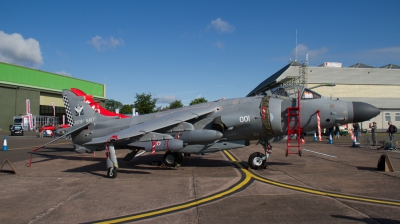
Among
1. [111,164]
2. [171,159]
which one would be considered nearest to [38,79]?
[171,159]

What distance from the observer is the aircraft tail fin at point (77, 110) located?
14.7 metres

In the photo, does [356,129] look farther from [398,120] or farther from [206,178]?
[398,120]

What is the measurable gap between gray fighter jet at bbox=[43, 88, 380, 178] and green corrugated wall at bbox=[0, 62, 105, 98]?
182ft

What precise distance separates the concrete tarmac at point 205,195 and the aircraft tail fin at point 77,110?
309cm

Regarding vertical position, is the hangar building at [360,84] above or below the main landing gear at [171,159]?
above

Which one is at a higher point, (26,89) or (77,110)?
(26,89)

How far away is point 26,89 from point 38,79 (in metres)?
4.39

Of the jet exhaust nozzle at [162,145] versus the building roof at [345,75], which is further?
the building roof at [345,75]

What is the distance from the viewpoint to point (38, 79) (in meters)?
Result: 62.7

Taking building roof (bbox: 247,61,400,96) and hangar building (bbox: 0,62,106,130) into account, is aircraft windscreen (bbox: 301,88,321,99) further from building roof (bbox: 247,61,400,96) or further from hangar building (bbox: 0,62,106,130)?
hangar building (bbox: 0,62,106,130)

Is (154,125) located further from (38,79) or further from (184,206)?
(38,79)

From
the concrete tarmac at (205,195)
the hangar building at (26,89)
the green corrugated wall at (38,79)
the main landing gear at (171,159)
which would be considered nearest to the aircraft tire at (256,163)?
the concrete tarmac at (205,195)

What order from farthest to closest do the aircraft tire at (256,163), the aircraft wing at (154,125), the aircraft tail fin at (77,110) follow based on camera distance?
the aircraft tail fin at (77,110)
the aircraft tire at (256,163)
the aircraft wing at (154,125)

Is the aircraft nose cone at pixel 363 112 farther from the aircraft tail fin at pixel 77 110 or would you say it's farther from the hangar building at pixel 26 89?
the hangar building at pixel 26 89
